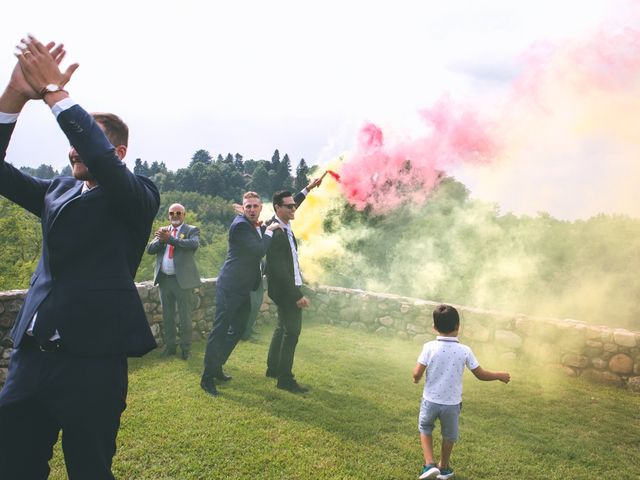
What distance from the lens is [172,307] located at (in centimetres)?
669

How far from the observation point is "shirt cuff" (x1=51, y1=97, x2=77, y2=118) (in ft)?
5.10

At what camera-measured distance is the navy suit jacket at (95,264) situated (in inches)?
65.8

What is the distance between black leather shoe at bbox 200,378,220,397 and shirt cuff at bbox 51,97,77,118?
13.2 ft

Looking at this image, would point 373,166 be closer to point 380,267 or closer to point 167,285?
point 380,267

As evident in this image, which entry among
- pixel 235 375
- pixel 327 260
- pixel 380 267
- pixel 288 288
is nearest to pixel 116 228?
pixel 288 288

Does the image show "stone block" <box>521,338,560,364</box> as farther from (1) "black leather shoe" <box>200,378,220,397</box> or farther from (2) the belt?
(2) the belt

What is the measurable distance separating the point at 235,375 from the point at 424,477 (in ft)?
9.65

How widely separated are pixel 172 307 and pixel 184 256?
0.79 metres

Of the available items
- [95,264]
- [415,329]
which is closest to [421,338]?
[415,329]

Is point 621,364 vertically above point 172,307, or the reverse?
point 172,307

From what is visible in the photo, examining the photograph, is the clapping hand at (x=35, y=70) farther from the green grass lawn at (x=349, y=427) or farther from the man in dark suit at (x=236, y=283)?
the man in dark suit at (x=236, y=283)

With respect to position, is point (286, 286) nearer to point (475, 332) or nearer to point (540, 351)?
point (475, 332)

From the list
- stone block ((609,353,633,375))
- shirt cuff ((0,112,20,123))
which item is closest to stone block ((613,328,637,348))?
stone block ((609,353,633,375))

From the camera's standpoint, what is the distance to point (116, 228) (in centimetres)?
180
